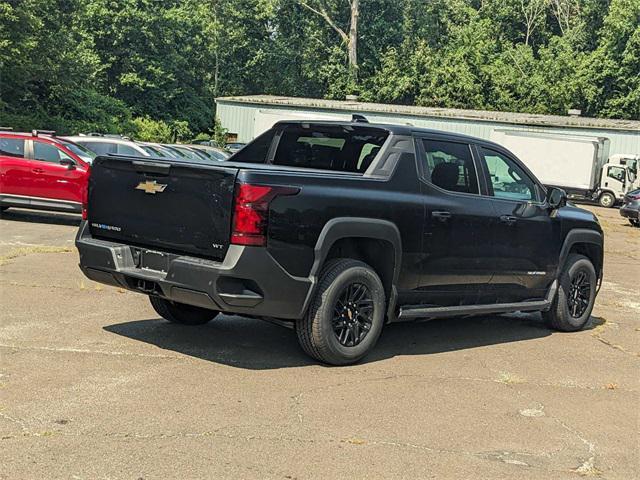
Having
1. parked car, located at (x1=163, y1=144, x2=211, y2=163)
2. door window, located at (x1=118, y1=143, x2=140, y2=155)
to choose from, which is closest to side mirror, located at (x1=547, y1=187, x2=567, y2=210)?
door window, located at (x1=118, y1=143, x2=140, y2=155)

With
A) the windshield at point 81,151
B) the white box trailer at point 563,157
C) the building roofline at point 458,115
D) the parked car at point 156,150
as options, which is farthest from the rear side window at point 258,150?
the building roofline at point 458,115

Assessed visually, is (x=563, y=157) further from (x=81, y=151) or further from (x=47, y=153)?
(x=47, y=153)

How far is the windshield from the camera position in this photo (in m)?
16.7

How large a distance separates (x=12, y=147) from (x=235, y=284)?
1197cm

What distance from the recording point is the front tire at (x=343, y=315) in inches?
253

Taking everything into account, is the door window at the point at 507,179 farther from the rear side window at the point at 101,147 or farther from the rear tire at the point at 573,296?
the rear side window at the point at 101,147

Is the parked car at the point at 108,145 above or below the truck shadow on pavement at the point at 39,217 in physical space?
above

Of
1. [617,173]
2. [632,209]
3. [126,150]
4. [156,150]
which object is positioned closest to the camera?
[126,150]

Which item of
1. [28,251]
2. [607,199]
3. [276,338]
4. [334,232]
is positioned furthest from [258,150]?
[607,199]

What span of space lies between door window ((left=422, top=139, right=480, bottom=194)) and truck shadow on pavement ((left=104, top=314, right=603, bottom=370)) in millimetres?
1438

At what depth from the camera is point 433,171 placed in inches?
293

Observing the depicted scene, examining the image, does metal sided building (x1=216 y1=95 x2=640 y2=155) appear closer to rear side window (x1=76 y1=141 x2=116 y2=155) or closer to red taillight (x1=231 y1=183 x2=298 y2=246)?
rear side window (x1=76 y1=141 x2=116 y2=155)

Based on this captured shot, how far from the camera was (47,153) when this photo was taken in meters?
16.5

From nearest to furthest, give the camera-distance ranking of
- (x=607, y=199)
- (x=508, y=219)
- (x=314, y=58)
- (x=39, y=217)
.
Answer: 1. (x=508, y=219)
2. (x=39, y=217)
3. (x=607, y=199)
4. (x=314, y=58)
